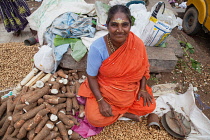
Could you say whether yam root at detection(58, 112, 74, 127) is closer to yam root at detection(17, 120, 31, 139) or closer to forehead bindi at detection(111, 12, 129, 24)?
yam root at detection(17, 120, 31, 139)

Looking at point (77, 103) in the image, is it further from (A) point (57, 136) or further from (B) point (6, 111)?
(B) point (6, 111)

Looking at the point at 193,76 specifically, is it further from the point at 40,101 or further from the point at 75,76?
the point at 40,101

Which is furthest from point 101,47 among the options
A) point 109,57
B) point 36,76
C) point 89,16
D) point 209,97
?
point 209,97

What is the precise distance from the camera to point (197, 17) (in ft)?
14.1

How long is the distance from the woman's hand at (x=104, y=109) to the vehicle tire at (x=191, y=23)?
3845 millimetres

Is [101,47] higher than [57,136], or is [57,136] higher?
[101,47]

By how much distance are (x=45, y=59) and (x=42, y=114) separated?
1.19 meters

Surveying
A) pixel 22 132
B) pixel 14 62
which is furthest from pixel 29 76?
pixel 22 132

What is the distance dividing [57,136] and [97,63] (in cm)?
115

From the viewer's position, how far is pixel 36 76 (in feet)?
9.40

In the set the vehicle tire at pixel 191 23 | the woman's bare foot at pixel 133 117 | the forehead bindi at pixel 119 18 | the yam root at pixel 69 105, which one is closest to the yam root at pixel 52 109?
the yam root at pixel 69 105

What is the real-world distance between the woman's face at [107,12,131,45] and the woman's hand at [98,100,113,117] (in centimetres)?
90

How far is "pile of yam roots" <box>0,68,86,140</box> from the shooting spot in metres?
1.99

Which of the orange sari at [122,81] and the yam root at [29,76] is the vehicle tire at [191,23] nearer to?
the orange sari at [122,81]
